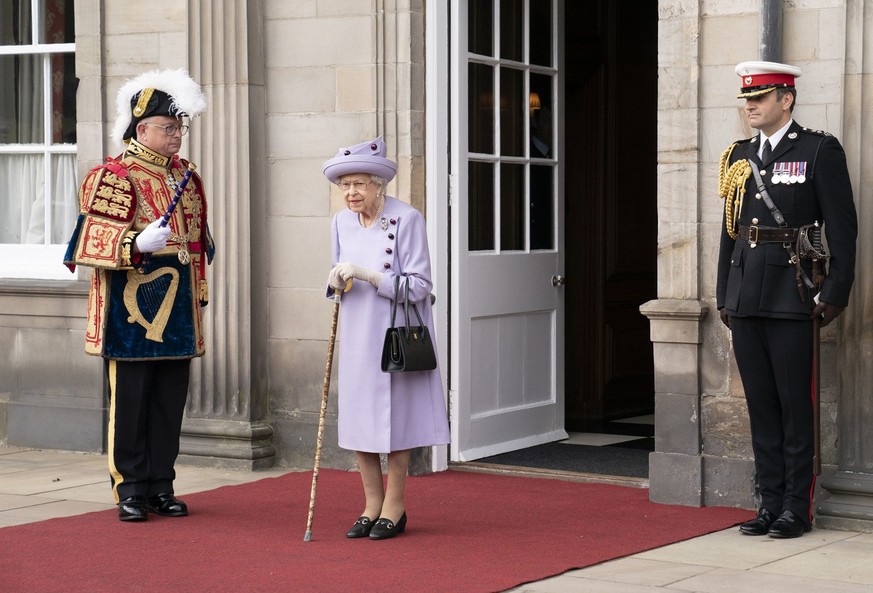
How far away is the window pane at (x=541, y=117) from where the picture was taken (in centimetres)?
851

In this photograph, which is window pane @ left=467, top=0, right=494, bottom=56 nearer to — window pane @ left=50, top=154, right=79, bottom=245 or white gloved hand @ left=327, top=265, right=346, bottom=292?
white gloved hand @ left=327, top=265, right=346, bottom=292

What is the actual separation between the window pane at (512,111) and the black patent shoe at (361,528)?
2.66m

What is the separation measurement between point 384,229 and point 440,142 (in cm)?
179

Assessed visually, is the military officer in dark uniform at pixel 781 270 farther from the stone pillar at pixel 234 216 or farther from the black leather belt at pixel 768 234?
the stone pillar at pixel 234 216

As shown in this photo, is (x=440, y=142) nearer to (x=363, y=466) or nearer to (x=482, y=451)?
(x=482, y=451)

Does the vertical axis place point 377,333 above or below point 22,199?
below

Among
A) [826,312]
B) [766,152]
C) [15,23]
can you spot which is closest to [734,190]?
[766,152]

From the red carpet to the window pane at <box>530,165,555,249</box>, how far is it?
152cm

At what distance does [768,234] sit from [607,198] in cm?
387

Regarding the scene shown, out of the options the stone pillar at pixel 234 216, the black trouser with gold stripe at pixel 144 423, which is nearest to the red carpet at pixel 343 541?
the black trouser with gold stripe at pixel 144 423

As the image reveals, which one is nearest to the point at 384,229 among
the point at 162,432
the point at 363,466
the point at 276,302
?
the point at 363,466

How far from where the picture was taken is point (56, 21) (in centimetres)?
923

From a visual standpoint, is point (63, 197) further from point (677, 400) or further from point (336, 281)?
point (677, 400)

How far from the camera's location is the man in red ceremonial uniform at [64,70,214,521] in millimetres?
6609
